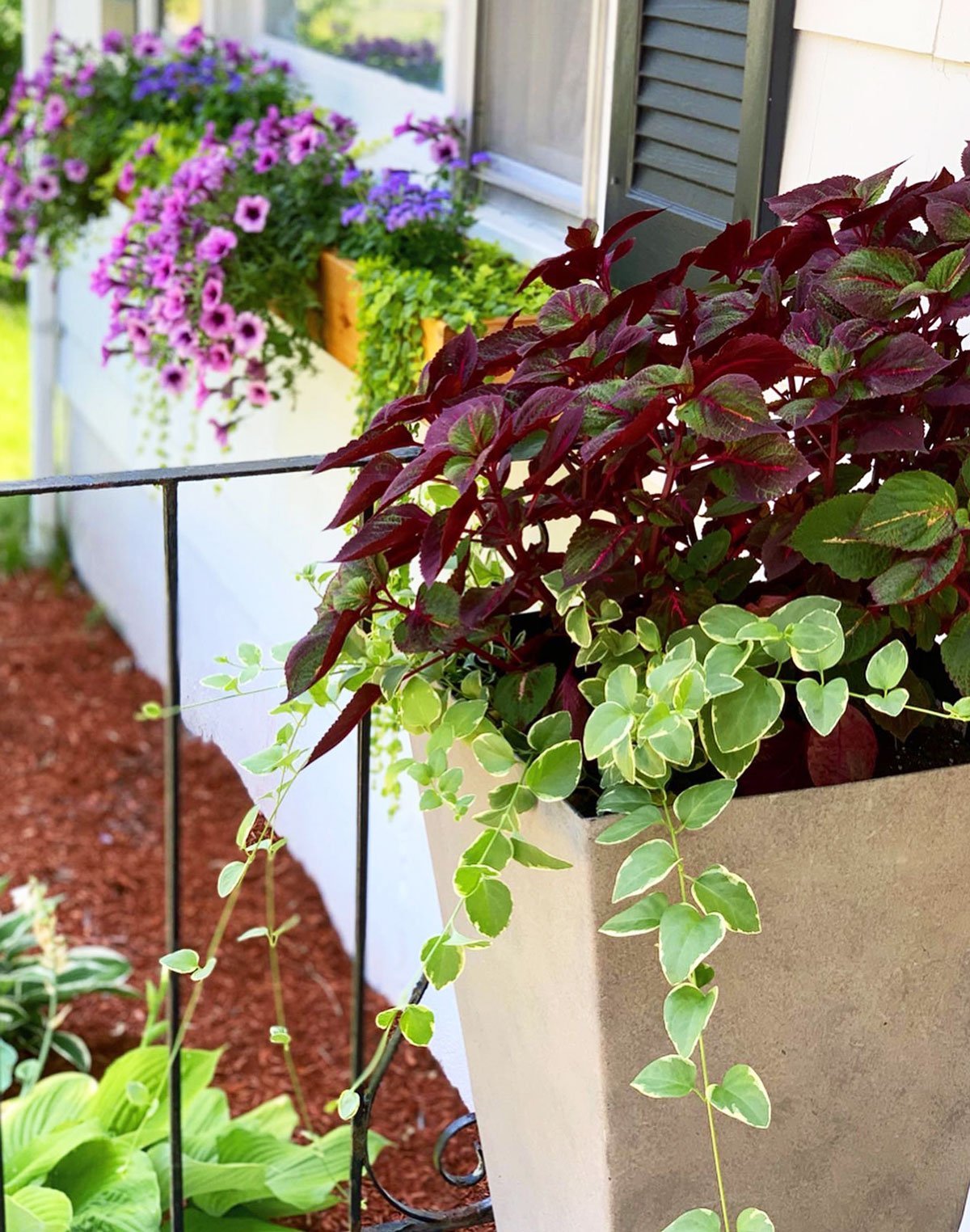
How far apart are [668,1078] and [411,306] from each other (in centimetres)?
128

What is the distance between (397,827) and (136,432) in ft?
5.63

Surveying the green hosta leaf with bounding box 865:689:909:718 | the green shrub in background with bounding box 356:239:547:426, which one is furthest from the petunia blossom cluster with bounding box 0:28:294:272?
the green hosta leaf with bounding box 865:689:909:718

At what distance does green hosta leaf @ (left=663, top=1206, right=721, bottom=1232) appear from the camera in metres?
0.86

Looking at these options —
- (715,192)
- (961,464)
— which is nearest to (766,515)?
(961,464)

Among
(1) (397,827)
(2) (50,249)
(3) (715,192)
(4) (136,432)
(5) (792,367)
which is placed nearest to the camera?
(5) (792,367)

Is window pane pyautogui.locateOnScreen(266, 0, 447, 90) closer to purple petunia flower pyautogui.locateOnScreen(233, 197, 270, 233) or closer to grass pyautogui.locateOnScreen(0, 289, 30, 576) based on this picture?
purple petunia flower pyautogui.locateOnScreen(233, 197, 270, 233)

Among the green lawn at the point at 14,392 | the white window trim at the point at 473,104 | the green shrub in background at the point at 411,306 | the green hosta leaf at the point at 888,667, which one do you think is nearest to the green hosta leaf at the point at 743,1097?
the green hosta leaf at the point at 888,667

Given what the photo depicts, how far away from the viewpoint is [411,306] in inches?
75.9

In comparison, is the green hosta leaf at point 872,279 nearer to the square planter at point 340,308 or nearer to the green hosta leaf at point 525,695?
the green hosta leaf at point 525,695

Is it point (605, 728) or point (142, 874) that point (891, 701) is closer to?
point (605, 728)

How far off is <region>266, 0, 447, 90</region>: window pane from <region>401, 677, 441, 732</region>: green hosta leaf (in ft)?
6.49

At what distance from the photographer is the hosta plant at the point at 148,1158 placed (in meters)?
1.68

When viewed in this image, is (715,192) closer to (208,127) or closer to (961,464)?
(961,464)

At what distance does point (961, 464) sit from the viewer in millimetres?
912
